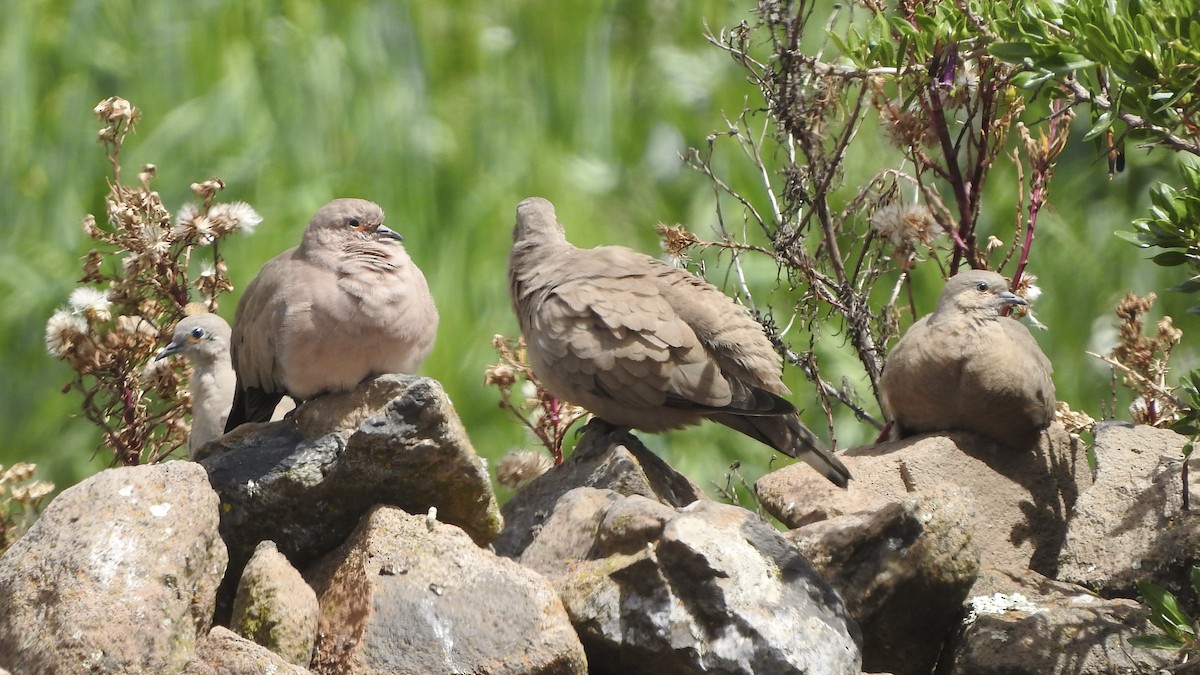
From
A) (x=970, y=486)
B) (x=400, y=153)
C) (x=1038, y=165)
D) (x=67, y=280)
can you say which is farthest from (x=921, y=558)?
(x=67, y=280)

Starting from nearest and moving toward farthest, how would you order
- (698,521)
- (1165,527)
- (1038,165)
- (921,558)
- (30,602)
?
(30,602) < (698,521) < (921,558) < (1165,527) < (1038,165)

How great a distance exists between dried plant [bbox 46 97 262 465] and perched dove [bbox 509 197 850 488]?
1201mm

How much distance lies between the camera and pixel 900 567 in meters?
4.11

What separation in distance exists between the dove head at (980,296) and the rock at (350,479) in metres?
2.12

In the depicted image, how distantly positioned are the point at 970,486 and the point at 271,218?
13.5 feet

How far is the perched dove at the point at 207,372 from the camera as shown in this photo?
Result: 17.8ft

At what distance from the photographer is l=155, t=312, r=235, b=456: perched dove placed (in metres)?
5.42

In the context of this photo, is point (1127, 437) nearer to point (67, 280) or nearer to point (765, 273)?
point (765, 273)

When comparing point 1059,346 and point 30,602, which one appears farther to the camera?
point 1059,346

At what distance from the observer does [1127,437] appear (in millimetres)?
4855

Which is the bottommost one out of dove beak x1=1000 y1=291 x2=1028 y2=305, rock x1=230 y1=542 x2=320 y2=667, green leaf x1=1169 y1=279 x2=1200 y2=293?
rock x1=230 y1=542 x2=320 y2=667

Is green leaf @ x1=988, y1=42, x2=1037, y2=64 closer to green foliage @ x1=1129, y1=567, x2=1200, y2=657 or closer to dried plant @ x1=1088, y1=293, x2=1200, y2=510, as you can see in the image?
green foliage @ x1=1129, y1=567, x2=1200, y2=657

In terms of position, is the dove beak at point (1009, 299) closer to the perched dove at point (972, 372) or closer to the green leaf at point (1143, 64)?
the perched dove at point (972, 372)

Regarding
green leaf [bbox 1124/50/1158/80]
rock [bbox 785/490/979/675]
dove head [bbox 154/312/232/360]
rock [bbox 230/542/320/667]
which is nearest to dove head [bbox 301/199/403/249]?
dove head [bbox 154/312/232/360]
